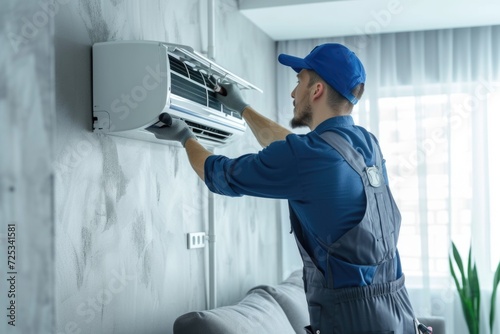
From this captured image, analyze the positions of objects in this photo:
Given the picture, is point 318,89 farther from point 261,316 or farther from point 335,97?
point 261,316

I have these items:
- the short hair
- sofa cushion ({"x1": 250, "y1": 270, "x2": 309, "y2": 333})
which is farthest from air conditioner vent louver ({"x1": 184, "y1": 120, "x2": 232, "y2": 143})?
sofa cushion ({"x1": 250, "y1": 270, "x2": 309, "y2": 333})

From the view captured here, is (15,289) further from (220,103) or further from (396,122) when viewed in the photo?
(396,122)

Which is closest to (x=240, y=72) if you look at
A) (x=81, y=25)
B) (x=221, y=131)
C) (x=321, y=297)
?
(x=221, y=131)

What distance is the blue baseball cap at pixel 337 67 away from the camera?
2049mm

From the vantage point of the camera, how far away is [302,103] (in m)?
2.12

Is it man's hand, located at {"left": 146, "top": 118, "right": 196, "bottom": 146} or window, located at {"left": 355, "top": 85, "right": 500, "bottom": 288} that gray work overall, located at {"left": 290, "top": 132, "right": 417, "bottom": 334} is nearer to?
man's hand, located at {"left": 146, "top": 118, "right": 196, "bottom": 146}

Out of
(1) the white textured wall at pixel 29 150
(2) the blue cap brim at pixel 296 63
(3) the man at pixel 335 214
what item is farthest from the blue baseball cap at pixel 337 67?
(1) the white textured wall at pixel 29 150

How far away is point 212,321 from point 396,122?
252cm

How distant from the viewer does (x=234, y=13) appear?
3643mm

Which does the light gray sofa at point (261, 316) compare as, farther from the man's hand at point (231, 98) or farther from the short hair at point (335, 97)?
the short hair at point (335, 97)

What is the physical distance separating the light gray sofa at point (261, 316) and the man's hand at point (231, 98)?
0.75 metres

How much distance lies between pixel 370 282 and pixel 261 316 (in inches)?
34.7

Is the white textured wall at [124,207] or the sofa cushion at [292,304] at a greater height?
the white textured wall at [124,207]

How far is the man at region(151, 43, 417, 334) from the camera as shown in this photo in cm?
187
